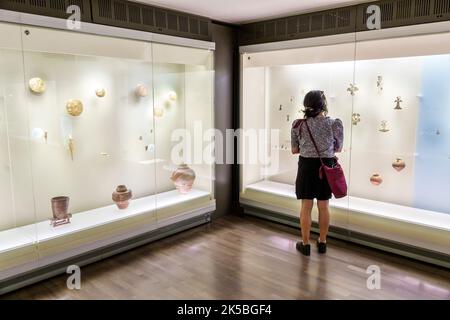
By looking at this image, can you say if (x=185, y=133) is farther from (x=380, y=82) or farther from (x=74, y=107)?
(x=380, y=82)

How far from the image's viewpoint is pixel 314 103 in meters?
3.08

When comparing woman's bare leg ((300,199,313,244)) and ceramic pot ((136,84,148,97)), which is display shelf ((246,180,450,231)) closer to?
woman's bare leg ((300,199,313,244))

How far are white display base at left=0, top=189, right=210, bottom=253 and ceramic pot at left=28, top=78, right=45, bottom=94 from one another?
1.09m

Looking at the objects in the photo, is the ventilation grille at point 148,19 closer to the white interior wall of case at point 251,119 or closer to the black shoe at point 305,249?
the white interior wall of case at point 251,119

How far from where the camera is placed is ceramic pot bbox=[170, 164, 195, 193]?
4016mm

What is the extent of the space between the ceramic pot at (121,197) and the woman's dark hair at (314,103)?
73.6 inches

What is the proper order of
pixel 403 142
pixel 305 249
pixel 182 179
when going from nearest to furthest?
pixel 305 249 < pixel 403 142 < pixel 182 179

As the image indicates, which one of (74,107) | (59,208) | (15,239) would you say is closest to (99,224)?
(59,208)

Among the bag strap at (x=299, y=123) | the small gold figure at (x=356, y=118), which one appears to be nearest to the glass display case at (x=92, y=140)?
the bag strap at (x=299, y=123)

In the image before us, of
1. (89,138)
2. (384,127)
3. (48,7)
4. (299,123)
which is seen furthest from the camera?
(384,127)

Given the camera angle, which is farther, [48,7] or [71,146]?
[71,146]

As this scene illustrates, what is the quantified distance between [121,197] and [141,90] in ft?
3.54

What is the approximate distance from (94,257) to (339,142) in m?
2.36

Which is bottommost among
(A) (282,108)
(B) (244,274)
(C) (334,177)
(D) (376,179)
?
(B) (244,274)
